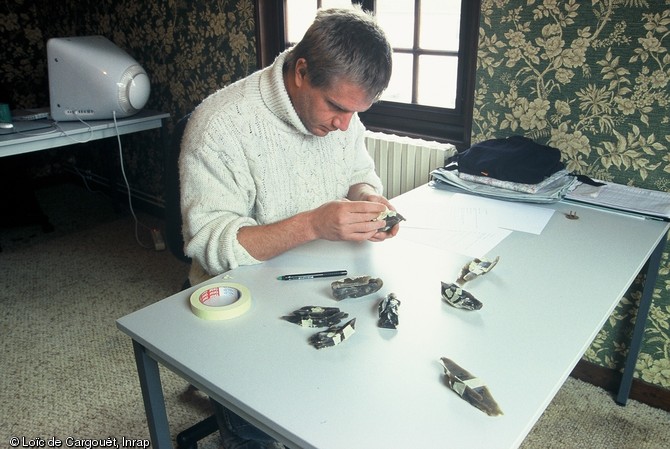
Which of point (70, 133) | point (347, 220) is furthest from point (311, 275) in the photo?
point (70, 133)

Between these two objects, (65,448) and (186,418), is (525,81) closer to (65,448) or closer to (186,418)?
(186,418)

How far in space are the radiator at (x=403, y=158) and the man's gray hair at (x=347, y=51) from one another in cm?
84

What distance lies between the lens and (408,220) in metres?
1.48

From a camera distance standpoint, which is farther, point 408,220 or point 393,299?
point 408,220

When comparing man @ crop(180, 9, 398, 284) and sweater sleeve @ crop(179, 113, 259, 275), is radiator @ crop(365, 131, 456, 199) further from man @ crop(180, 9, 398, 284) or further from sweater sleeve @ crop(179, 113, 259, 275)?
sweater sleeve @ crop(179, 113, 259, 275)

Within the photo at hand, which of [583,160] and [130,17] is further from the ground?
[130,17]

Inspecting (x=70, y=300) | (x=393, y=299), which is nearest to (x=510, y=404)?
(x=393, y=299)

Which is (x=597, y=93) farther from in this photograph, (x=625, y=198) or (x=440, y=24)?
(x=440, y=24)

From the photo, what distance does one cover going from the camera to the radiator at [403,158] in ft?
6.59

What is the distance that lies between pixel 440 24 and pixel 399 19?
191 millimetres

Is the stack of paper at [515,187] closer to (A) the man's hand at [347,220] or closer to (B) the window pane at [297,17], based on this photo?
(A) the man's hand at [347,220]

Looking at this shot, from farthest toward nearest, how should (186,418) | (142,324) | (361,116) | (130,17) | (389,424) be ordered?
(130,17) → (361,116) → (186,418) → (142,324) → (389,424)

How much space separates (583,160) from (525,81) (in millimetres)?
316

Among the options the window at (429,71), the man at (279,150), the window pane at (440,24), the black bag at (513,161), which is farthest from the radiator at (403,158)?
the man at (279,150)
